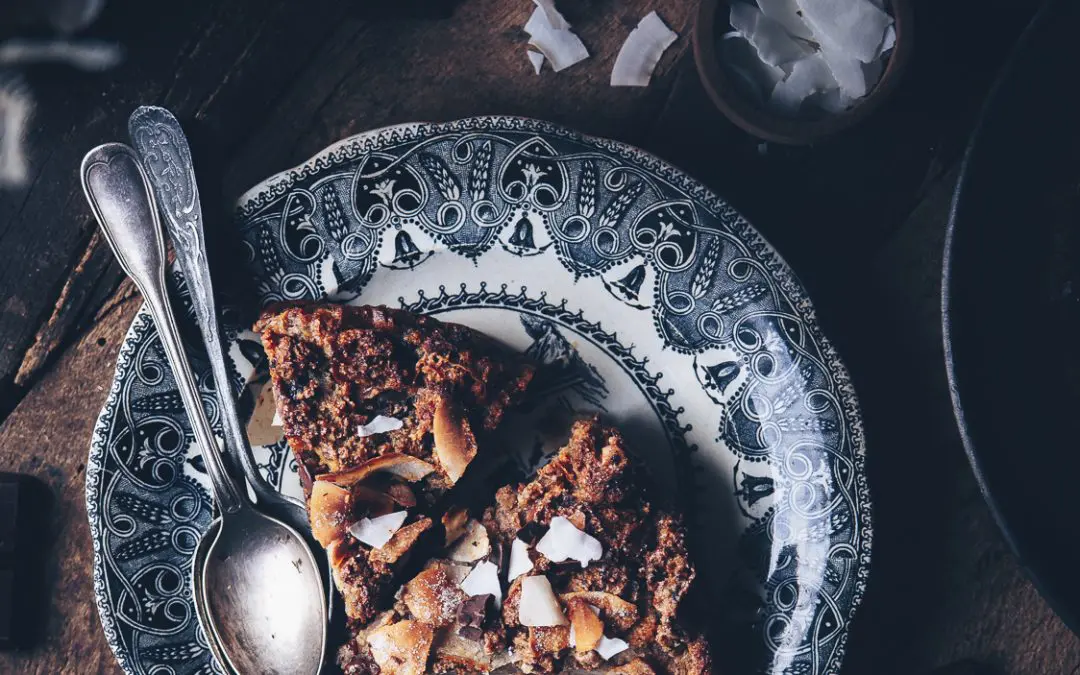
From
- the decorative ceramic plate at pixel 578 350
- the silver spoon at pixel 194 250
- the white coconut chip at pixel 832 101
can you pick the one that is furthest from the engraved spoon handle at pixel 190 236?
the white coconut chip at pixel 832 101

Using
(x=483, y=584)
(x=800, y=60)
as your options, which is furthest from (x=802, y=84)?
(x=483, y=584)

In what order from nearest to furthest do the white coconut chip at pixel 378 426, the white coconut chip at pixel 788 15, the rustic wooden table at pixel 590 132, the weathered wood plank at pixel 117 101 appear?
the white coconut chip at pixel 378 426 → the white coconut chip at pixel 788 15 → the rustic wooden table at pixel 590 132 → the weathered wood plank at pixel 117 101

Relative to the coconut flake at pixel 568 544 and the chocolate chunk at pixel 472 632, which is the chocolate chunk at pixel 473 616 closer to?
the chocolate chunk at pixel 472 632

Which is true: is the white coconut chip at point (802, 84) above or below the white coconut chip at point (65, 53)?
above

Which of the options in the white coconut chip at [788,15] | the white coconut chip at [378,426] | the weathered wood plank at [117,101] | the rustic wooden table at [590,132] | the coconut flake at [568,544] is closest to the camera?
the coconut flake at [568,544]

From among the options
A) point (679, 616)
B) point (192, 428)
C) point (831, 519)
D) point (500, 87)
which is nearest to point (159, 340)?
point (192, 428)

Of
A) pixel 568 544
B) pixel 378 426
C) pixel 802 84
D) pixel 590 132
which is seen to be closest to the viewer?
pixel 568 544

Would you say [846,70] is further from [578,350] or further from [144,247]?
[144,247]
